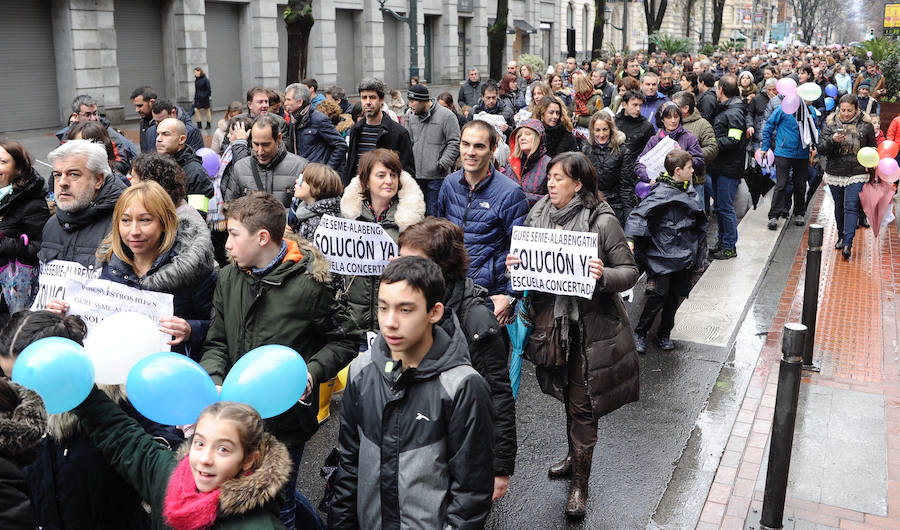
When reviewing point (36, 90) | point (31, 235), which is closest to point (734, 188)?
point (31, 235)

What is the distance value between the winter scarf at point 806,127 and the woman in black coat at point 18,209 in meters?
10.2

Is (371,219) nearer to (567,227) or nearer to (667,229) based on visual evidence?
(567,227)

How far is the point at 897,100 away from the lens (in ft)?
71.4

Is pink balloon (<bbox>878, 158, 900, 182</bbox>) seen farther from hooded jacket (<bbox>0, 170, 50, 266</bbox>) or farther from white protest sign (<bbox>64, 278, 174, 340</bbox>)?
white protest sign (<bbox>64, 278, 174, 340</bbox>)

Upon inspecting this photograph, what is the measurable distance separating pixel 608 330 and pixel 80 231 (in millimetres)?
2949

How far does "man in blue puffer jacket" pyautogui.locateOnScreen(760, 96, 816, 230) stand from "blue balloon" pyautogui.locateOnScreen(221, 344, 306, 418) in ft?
35.7

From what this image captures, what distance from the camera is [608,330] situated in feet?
16.6

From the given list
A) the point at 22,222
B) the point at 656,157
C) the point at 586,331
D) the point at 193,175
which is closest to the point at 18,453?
the point at 586,331

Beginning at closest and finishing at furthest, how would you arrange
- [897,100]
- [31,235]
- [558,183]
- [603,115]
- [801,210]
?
[558,183] < [31,235] < [603,115] < [801,210] < [897,100]

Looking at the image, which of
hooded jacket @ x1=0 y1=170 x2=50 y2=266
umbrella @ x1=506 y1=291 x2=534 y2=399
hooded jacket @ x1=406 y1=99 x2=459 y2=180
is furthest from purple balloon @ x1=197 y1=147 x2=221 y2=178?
umbrella @ x1=506 y1=291 x2=534 y2=399

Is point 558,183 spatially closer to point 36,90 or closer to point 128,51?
point 36,90

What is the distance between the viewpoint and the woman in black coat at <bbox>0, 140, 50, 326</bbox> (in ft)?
18.5

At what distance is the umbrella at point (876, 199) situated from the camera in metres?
11.3

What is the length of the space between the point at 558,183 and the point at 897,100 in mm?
19995
